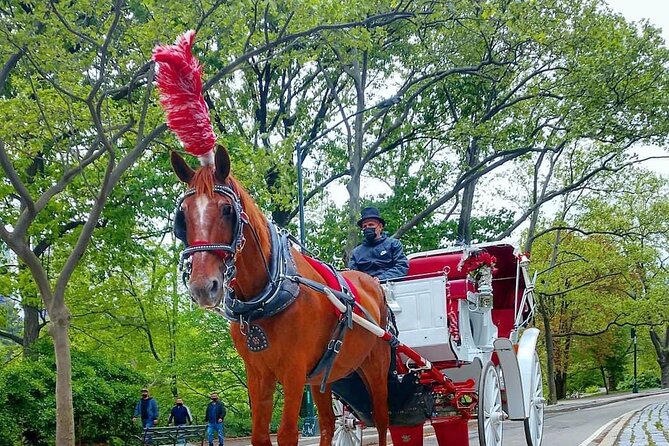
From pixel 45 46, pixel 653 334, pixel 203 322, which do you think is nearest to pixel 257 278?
pixel 45 46

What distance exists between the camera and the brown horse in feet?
13.8

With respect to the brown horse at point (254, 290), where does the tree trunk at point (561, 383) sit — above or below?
below

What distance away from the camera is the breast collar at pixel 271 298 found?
467 centimetres

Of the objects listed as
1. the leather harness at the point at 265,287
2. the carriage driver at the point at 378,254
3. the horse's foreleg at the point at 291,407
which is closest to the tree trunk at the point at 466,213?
the carriage driver at the point at 378,254

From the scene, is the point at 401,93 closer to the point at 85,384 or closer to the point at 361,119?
the point at 361,119

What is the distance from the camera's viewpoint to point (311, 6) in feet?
45.4

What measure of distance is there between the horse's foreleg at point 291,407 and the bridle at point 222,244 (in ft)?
2.58

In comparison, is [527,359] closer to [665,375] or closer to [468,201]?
[468,201]

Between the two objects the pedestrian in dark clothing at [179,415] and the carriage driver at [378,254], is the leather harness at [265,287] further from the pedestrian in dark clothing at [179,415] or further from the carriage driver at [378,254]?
the pedestrian in dark clothing at [179,415]

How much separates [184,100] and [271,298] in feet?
4.47

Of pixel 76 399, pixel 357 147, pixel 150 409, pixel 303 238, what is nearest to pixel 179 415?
pixel 150 409

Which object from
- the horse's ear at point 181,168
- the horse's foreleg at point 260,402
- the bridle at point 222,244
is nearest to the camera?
the bridle at point 222,244

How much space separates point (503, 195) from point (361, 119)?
13.3m

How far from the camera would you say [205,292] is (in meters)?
3.99
